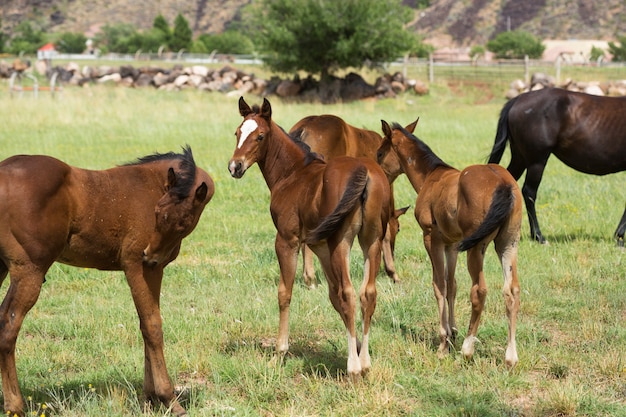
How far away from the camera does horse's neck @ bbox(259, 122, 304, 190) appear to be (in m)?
6.43

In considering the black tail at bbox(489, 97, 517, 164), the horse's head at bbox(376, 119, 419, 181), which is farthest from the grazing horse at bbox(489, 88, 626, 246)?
the horse's head at bbox(376, 119, 419, 181)

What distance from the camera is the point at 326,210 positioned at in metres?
5.48

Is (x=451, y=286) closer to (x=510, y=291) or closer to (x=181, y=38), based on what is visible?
(x=510, y=291)

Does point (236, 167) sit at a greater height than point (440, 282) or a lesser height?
greater

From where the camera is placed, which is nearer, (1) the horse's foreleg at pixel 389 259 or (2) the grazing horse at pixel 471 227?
(2) the grazing horse at pixel 471 227

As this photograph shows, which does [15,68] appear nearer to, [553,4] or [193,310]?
[193,310]

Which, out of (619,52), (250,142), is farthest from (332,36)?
(619,52)

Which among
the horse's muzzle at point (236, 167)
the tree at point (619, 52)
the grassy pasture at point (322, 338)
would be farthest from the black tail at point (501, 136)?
the tree at point (619, 52)

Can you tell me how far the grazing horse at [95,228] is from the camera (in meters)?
4.42

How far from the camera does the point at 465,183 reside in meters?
5.82

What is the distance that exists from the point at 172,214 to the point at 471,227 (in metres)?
2.29

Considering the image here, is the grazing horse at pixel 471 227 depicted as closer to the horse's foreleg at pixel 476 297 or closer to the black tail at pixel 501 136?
the horse's foreleg at pixel 476 297

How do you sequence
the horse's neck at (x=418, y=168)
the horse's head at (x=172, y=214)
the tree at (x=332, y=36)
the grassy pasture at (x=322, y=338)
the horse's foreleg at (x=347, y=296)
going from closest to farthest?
the horse's head at (x=172, y=214), the grassy pasture at (x=322, y=338), the horse's foreleg at (x=347, y=296), the horse's neck at (x=418, y=168), the tree at (x=332, y=36)

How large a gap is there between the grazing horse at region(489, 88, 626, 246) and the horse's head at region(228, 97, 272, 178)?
196 inches
